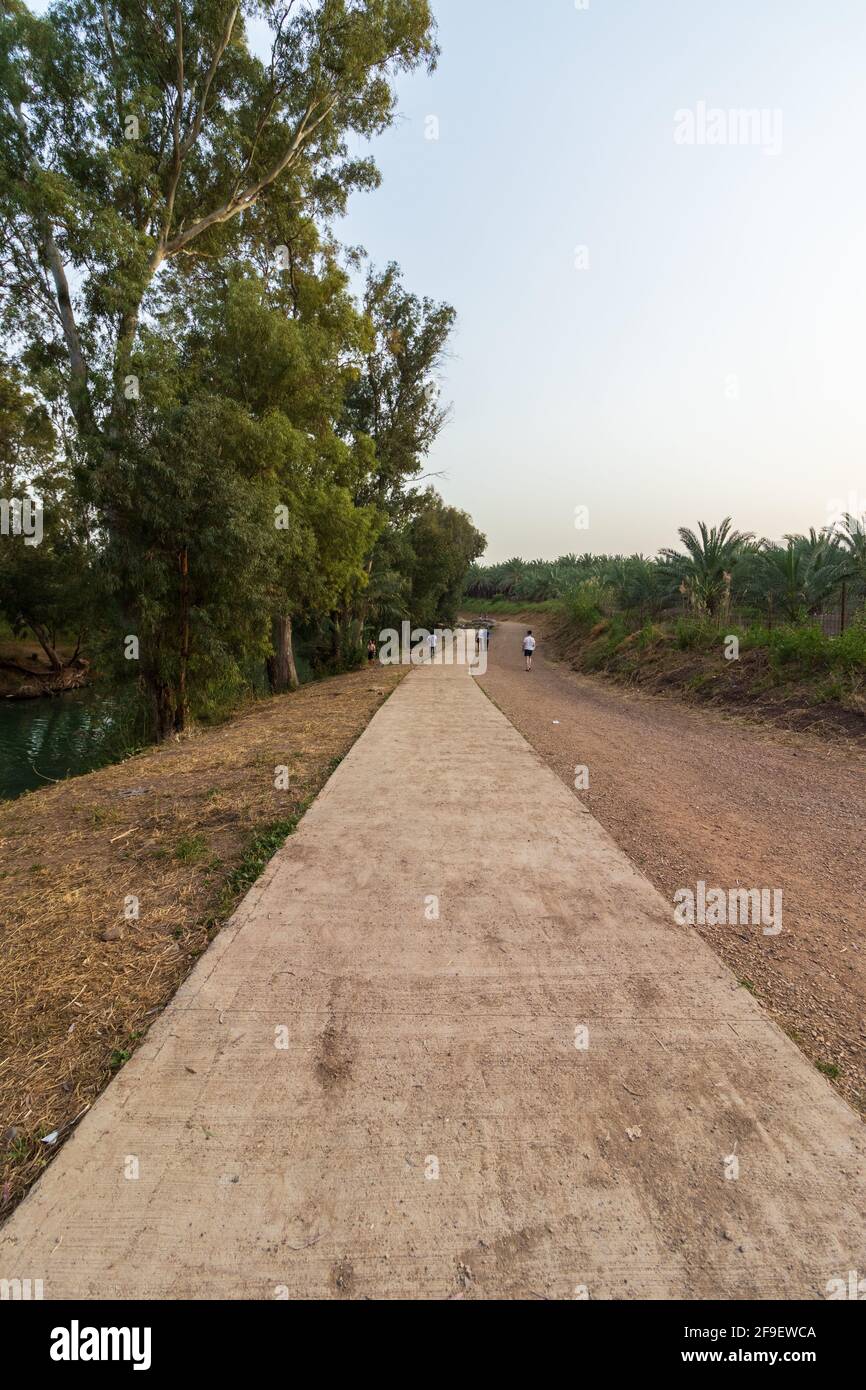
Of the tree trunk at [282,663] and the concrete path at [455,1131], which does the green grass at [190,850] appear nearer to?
the concrete path at [455,1131]

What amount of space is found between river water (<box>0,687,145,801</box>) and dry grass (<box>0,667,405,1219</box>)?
4095 millimetres

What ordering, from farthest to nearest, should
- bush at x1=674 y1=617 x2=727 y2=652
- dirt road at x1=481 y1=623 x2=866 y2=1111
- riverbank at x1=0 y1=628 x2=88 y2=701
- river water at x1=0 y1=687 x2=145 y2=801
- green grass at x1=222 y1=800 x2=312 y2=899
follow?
riverbank at x1=0 y1=628 x2=88 y2=701, bush at x1=674 y1=617 x2=727 y2=652, river water at x1=0 y1=687 x2=145 y2=801, green grass at x1=222 y1=800 x2=312 y2=899, dirt road at x1=481 y1=623 x2=866 y2=1111

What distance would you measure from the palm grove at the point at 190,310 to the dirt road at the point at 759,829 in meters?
6.53

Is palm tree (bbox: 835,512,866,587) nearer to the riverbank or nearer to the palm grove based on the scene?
the palm grove

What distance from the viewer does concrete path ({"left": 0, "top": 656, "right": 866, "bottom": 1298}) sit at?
5.43 ft

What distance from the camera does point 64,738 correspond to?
56.2 feet

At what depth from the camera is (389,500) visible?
23078 millimetres

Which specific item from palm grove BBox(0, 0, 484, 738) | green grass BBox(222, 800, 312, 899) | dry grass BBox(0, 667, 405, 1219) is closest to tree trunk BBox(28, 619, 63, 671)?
palm grove BBox(0, 0, 484, 738)

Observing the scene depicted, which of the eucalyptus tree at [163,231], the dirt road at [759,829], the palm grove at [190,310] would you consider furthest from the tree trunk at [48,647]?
the dirt road at [759,829]

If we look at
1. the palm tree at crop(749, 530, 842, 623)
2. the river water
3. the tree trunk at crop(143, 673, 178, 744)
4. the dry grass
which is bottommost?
the river water

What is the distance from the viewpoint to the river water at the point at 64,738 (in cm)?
1177

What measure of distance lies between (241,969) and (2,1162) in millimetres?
1120

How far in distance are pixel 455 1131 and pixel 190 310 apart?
615 inches
